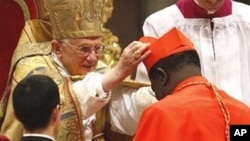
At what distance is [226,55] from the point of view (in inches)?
145

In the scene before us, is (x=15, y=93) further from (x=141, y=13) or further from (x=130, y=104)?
(x=141, y=13)

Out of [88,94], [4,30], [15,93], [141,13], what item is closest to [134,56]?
[88,94]

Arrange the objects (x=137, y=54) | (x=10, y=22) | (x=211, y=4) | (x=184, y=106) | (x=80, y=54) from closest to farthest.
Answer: (x=184, y=106) → (x=137, y=54) → (x=80, y=54) → (x=211, y=4) → (x=10, y=22)

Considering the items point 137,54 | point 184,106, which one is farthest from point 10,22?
point 184,106

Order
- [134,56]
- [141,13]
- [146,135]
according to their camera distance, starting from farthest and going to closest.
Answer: [141,13] → [134,56] → [146,135]

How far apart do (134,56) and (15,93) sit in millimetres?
581

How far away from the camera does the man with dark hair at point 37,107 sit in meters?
2.69

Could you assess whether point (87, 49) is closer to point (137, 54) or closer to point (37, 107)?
point (137, 54)

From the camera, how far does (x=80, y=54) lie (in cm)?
341

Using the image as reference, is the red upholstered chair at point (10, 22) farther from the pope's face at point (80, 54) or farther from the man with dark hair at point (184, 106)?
the man with dark hair at point (184, 106)

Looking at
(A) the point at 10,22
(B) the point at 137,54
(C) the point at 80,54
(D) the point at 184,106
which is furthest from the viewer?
(A) the point at 10,22

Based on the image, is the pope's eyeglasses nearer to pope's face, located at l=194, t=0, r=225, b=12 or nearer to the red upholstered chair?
pope's face, located at l=194, t=0, r=225, b=12

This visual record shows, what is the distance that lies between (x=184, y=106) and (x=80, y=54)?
887 millimetres

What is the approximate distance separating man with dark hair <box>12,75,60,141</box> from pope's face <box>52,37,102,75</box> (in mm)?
667
